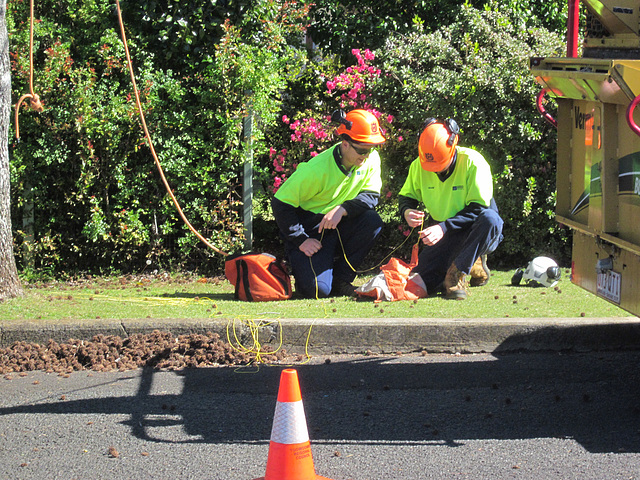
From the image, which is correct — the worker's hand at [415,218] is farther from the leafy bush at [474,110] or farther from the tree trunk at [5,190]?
the tree trunk at [5,190]

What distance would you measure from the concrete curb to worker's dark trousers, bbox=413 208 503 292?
976mm

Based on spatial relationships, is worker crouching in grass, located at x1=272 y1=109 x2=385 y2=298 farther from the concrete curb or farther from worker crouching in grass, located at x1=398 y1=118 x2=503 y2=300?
the concrete curb

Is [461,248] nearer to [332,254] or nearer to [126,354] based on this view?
[332,254]

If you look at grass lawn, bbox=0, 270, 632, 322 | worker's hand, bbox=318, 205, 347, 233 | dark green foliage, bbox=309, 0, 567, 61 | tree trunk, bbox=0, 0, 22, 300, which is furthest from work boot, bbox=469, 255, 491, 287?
dark green foliage, bbox=309, 0, 567, 61

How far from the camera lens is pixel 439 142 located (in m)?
6.32

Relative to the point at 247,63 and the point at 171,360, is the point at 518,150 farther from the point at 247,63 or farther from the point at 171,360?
the point at 171,360

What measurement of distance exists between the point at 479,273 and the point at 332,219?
1.59 metres

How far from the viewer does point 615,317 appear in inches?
229

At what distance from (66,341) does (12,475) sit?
7.27ft

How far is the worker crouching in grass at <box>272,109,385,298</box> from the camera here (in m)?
6.80

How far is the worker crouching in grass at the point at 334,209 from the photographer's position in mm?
6805

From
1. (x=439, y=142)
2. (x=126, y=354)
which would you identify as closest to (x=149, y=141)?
(x=126, y=354)

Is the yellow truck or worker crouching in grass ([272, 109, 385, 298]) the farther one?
worker crouching in grass ([272, 109, 385, 298])

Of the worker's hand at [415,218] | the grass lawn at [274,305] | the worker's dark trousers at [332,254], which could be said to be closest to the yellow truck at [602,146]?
the grass lawn at [274,305]
